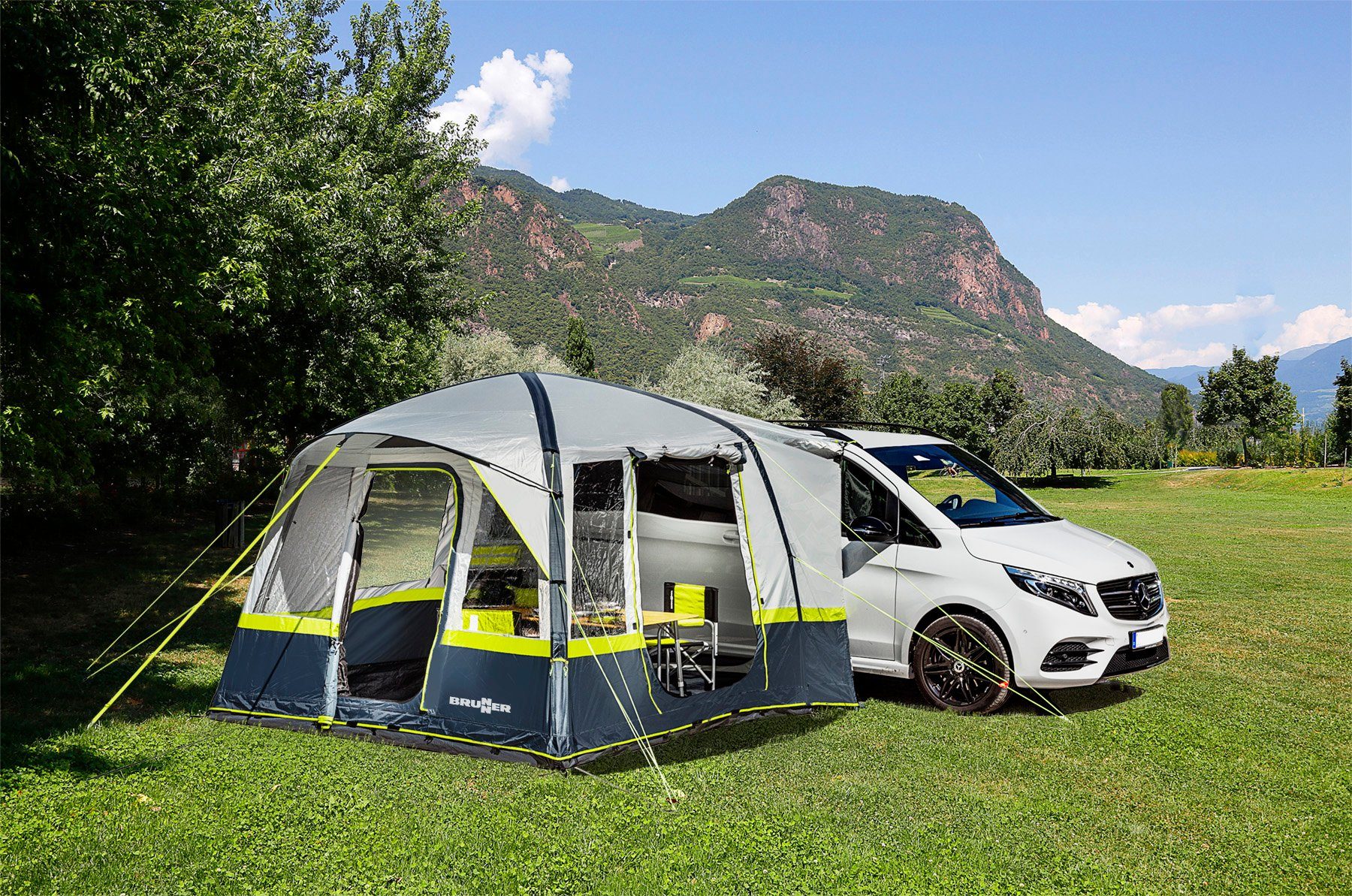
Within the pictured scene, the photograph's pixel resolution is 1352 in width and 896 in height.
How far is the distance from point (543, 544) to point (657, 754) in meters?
1.57

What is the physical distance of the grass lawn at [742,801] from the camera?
4.20 m

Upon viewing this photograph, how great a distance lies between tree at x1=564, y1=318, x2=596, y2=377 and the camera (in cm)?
6196

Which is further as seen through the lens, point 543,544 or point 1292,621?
point 1292,621

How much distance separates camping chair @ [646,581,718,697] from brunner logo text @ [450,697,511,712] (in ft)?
5.63

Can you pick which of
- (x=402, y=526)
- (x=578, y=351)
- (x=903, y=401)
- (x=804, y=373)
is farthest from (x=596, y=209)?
(x=402, y=526)

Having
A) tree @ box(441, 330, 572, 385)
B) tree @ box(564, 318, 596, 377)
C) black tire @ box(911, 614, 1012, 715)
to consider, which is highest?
tree @ box(564, 318, 596, 377)

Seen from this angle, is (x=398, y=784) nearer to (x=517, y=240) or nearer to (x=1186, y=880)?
(x=1186, y=880)

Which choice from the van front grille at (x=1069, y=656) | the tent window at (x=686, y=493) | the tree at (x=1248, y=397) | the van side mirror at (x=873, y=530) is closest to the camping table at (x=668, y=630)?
the tent window at (x=686, y=493)

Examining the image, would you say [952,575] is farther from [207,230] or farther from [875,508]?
[207,230]

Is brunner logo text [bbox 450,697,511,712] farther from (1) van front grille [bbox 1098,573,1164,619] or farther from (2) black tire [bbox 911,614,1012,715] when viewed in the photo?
(1) van front grille [bbox 1098,573,1164,619]

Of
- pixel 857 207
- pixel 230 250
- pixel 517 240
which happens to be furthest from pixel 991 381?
pixel 857 207

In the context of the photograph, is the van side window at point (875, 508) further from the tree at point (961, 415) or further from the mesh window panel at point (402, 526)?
the tree at point (961, 415)

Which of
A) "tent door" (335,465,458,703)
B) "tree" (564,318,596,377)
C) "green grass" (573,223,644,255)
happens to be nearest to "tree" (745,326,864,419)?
"tree" (564,318,596,377)

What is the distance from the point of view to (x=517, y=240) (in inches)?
3959
